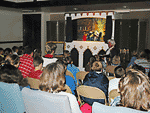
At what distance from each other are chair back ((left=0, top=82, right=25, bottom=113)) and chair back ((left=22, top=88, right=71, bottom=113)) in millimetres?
79

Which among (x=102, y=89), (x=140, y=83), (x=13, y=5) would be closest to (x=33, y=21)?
(x=13, y=5)

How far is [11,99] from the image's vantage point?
5.78ft

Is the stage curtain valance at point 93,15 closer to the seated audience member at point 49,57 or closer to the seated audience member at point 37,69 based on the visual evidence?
the seated audience member at point 49,57

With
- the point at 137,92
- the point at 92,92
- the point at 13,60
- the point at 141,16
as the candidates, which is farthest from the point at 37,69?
the point at 141,16

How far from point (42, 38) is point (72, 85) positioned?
7965 millimetres

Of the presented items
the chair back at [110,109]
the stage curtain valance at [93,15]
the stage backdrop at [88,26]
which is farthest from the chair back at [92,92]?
the stage backdrop at [88,26]

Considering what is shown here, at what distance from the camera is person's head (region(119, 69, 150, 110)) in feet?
4.57

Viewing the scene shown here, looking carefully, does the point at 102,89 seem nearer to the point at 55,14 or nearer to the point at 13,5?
the point at 13,5

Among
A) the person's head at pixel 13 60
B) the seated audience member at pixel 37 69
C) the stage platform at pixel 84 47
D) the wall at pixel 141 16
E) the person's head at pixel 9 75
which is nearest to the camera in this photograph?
the person's head at pixel 9 75

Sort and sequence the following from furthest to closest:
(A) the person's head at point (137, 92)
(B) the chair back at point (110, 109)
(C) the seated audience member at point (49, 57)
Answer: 1. (C) the seated audience member at point (49, 57)
2. (A) the person's head at point (137, 92)
3. (B) the chair back at point (110, 109)

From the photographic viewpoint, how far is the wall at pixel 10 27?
9.32 metres

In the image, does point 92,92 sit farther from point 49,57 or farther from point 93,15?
point 93,15

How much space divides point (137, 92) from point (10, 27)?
977 cm

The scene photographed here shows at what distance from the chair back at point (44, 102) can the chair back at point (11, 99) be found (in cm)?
8
